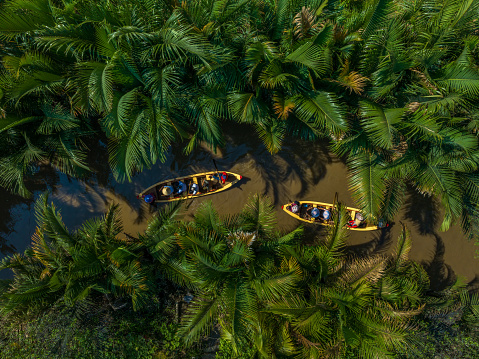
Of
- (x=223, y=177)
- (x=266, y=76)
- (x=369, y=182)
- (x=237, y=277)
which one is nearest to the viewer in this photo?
(x=266, y=76)

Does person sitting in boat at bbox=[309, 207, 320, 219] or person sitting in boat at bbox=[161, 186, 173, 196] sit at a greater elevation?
person sitting in boat at bbox=[161, 186, 173, 196]

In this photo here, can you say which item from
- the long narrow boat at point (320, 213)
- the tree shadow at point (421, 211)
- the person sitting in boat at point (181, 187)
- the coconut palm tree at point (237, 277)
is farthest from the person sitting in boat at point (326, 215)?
the person sitting in boat at point (181, 187)

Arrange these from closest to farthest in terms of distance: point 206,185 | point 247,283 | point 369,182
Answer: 1. point 247,283
2. point 369,182
3. point 206,185

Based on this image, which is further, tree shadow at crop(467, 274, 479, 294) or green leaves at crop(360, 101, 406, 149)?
tree shadow at crop(467, 274, 479, 294)

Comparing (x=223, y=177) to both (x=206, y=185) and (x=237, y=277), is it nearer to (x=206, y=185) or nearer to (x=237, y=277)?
(x=206, y=185)

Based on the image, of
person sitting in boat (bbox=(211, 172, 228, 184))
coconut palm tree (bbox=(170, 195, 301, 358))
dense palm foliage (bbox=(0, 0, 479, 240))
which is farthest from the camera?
person sitting in boat (bbox=(211, 172, 228, 184))

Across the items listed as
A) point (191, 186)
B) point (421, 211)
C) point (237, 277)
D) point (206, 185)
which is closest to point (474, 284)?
point (421, 211)

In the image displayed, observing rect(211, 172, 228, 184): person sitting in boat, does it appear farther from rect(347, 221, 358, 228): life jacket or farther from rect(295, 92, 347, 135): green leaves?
rect(347, 221, 358, 228): life jacket

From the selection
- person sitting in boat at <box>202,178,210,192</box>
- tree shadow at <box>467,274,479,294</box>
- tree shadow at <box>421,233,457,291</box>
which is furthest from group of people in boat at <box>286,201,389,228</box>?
tree shadow at <box>467,274,479,294</box>
